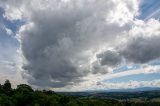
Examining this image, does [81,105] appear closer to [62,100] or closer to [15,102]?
[62,100]

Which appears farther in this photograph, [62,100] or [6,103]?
[62,100]

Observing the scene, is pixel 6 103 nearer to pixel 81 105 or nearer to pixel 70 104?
pixel 70 104

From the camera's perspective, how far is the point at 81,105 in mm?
185250

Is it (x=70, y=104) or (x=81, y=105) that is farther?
(x=81, y=105)

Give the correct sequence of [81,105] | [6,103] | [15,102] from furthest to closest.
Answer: [81,105]
[15,102]
[6,103]

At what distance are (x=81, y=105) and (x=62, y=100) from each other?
14.1 metres

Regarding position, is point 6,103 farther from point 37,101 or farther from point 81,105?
point 81,105

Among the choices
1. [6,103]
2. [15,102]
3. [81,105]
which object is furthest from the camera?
[81,105]

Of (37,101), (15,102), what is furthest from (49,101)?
(15,102)

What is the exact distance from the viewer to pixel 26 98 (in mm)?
168125

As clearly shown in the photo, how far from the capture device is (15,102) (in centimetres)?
16312

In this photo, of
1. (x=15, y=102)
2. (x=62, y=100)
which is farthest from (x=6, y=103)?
(x=62, y=100)

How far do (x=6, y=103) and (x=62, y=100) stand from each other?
4804 centimetres

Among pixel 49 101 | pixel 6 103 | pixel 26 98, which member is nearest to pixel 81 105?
pixel 49 101
